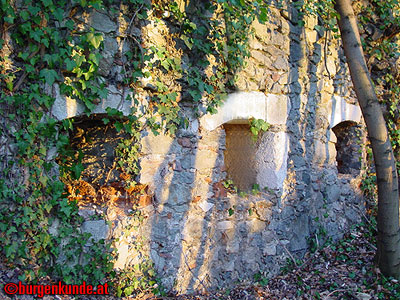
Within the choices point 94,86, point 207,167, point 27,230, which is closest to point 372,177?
point 207,167

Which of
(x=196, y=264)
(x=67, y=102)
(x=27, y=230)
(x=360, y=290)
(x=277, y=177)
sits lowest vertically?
(x=360, y=290)

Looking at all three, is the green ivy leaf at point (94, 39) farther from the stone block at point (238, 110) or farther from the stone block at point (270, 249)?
the stone block at point (270, 249)

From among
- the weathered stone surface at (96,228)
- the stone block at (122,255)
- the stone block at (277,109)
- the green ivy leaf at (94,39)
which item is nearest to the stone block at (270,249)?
the stone block at (277,109)

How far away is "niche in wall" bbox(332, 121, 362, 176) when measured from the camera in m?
4.98

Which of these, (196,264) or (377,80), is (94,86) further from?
(377,80)

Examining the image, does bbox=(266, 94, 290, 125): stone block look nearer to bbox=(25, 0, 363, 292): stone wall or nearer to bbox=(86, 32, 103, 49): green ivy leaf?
bbox=(25, 0, 363, 292): stone wall

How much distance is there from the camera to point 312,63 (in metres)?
4.18

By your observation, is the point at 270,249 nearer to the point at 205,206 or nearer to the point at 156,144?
the point at 205,206

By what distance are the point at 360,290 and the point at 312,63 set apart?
2.46 m

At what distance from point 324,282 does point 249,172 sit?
130cm

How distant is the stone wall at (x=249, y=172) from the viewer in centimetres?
295

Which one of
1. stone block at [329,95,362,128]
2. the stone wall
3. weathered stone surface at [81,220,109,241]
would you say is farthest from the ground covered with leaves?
stone block at [329,95,362,128]

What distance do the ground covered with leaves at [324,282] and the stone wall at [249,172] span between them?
124mm

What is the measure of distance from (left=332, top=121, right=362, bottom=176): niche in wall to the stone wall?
0.98ft
